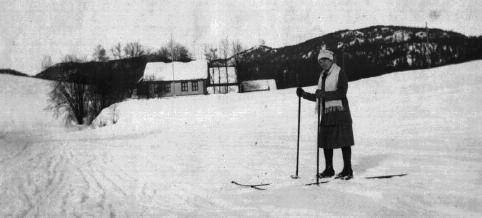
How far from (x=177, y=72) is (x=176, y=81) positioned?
5.07ft

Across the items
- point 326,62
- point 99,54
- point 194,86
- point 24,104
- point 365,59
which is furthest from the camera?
point 99,54

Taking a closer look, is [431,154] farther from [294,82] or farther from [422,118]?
[294,82]

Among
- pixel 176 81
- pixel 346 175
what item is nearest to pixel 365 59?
pixel 176 81

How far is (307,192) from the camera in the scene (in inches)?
213

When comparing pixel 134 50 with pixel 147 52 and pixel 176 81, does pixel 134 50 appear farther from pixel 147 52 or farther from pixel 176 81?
pixel 176 81

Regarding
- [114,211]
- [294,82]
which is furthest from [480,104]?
[294,82]

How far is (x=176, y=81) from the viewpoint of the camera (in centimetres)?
6388

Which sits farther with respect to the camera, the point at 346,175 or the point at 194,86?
the point at 194,86

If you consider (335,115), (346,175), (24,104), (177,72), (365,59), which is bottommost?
(346,175)

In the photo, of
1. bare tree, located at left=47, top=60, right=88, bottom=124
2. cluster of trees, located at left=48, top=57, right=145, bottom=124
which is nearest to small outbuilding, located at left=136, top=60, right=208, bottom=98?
cluster of trees, located at left=48, top=57, right=145, bottom=124

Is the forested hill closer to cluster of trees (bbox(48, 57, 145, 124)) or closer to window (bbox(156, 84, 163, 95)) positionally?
A: window (bbox(156, 84, 163, 95))

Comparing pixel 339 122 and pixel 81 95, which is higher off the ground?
pixel 81 95

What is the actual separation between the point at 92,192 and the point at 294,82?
67513 millimetres

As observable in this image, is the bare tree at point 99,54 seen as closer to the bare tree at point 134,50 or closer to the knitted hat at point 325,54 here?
the bare tree at point 134,50
